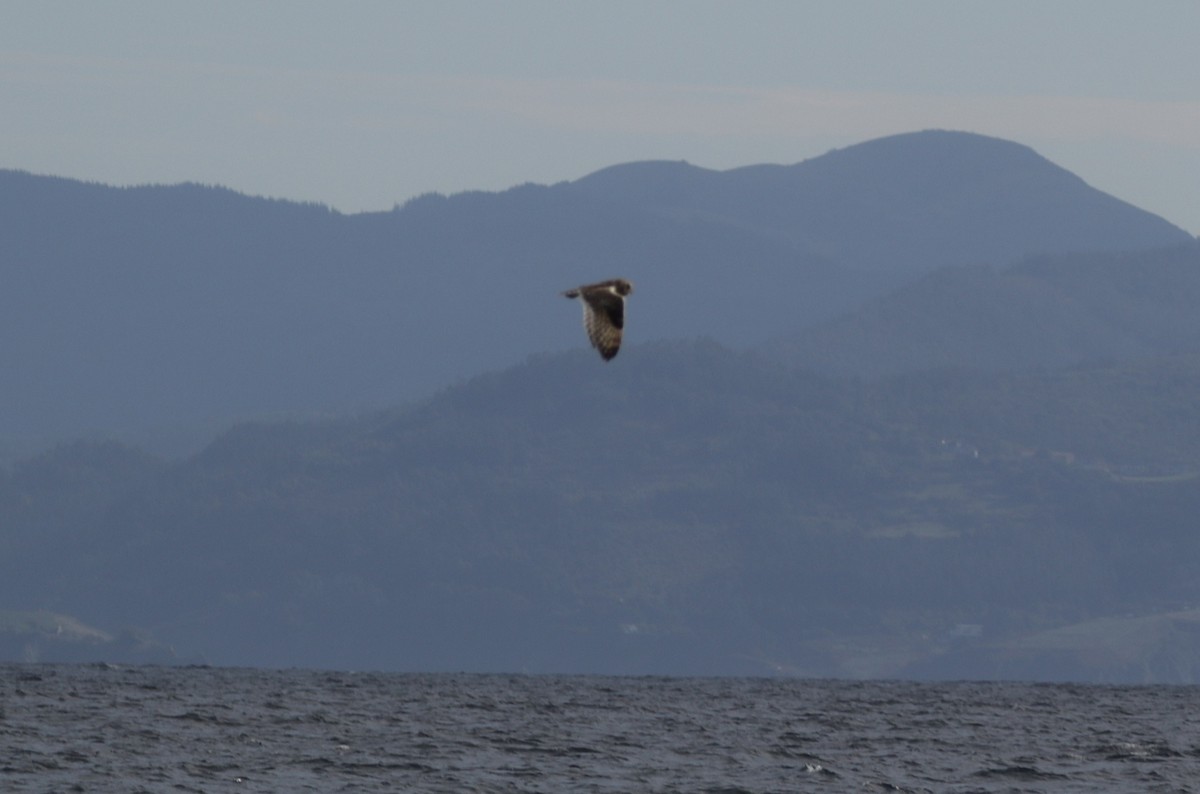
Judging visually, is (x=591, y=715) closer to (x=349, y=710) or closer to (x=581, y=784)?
(x=349, y=710)

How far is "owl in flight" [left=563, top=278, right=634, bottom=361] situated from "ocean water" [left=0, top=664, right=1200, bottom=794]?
12.9 meters

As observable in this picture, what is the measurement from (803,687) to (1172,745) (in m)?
40.5

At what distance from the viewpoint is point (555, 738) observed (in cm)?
6238

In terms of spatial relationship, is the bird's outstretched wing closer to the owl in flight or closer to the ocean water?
the owl in flight

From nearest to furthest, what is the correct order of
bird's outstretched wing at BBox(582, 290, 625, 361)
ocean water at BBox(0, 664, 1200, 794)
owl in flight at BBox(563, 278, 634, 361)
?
1. owl in flight at BBox(563, 278, 634, 361)
2. bird's outstretched wing at BBox(582, 290, 625, 361)
3. ocean water at BBox(0, 664, 1200, 794)

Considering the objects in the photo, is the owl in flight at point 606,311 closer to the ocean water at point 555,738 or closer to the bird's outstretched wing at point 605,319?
the bird's outstretched wing at point 605,319

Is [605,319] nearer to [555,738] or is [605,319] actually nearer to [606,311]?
[606,311]

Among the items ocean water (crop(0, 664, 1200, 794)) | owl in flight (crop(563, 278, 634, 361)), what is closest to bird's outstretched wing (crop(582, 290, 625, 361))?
owl in flight (crop(563, 278, 634, 361))

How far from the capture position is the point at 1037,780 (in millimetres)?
52688

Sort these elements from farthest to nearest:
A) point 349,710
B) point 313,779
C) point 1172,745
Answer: point 349,710 < point 1172,745 < point 313,779

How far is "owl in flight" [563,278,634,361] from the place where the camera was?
38.6 meters

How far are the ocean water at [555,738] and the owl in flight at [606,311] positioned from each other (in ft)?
42.2

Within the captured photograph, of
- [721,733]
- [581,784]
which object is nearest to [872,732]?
[721,733]

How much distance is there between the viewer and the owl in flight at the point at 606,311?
1519 inches
